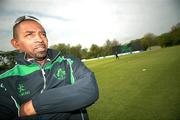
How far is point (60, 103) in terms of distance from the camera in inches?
71.5

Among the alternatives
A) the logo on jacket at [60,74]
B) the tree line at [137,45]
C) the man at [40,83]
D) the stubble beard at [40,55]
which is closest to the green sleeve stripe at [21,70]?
the man at [40,83]

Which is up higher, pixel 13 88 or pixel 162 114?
pixel 13 88

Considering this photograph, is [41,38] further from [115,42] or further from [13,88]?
[115,42]

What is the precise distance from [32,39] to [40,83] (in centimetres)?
55

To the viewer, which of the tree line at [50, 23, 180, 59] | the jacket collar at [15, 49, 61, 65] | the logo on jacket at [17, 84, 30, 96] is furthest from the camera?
the tree line at [50, 23, 180, 59]

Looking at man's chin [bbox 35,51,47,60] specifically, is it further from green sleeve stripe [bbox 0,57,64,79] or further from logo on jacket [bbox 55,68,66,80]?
logo on jacket [bbox 55,68,66,80]

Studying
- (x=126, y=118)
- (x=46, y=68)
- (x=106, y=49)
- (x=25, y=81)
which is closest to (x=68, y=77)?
(x=46, y=68)

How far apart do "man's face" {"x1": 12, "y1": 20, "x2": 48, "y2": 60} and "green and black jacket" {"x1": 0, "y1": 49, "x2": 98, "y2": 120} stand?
3.7 inches

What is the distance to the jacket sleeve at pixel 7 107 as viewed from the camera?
1.91 meters

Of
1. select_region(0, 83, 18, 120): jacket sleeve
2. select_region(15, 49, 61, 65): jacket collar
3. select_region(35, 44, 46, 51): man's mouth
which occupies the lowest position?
select_region(0, 83, 18, 120): jacket sleeve

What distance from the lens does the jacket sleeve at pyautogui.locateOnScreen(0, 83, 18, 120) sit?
1.91 meters

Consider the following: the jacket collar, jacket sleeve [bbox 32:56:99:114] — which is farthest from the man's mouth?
jacket sleeve [bbox 32:56:99:114]

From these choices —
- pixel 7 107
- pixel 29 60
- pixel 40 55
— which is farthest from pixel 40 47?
pixel 7 107

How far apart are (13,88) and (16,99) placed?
123 millimetres
